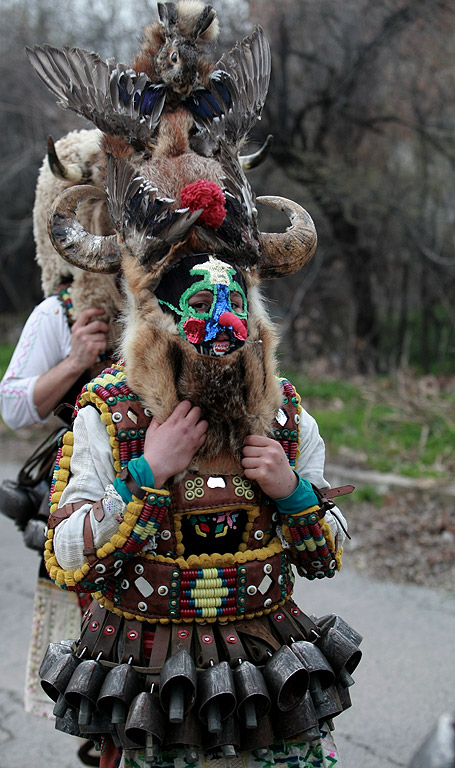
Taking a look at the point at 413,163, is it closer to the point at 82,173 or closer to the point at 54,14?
the point at 54,14

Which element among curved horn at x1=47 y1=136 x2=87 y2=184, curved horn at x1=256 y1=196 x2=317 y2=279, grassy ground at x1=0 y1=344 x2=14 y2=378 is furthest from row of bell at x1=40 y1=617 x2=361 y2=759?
grassy ground at x1=0 y1=344 x2=14 y2=378

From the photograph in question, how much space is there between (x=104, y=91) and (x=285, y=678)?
152cm

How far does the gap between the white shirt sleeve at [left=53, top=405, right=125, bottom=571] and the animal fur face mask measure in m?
0.33

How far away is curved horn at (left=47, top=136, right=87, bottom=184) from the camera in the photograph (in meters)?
2.34

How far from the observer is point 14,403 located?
2.69 meters

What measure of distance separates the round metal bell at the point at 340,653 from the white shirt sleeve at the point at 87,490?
0.62m

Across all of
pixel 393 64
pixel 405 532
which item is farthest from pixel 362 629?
pixel 393 64

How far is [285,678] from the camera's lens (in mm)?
1740

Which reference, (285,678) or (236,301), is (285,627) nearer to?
(285,678)

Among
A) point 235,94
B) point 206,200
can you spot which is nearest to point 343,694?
point 206,200

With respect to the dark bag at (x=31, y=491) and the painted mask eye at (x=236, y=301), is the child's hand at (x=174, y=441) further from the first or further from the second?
the dark bag at (x=31, y=491)

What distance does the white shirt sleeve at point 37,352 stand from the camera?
2.71 meters

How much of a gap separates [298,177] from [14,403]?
23.4ft

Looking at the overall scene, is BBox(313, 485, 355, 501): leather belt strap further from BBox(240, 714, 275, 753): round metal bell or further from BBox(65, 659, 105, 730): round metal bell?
BBox(65, 659, 105, 730): round metal bell
